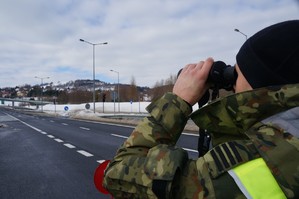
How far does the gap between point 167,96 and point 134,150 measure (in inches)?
9.5

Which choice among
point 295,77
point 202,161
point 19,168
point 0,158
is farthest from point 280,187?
point 0,158

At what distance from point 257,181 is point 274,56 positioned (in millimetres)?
404

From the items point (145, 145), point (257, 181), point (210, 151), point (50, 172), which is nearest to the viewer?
point (257, 181)

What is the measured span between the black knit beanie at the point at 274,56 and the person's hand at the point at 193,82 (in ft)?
0.61

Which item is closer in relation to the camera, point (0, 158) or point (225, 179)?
point (225, 179)

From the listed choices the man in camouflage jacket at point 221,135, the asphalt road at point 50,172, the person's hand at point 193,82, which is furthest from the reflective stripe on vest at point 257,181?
the asphalt road at point 50,172

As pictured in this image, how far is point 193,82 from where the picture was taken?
4.63 feet

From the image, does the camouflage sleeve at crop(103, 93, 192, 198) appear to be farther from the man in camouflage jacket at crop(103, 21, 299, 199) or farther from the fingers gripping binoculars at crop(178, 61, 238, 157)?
the fingers gripping binoculars at crop(178, 61, 238, 157)

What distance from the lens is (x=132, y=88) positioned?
128750 mm

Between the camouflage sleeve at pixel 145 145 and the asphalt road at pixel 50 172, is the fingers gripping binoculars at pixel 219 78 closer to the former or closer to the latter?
the camouflage sleeve at pixel 145 145

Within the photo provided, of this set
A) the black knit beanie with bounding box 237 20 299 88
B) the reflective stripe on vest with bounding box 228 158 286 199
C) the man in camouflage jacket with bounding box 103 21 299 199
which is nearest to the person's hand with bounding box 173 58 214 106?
the man in camouflage jacket with bounding box 103 21 299 199

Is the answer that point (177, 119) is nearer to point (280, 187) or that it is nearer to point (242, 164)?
point (242, 164)

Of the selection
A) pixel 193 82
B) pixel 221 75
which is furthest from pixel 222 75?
pixel 193 82

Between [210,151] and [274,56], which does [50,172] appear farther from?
[274,56]
